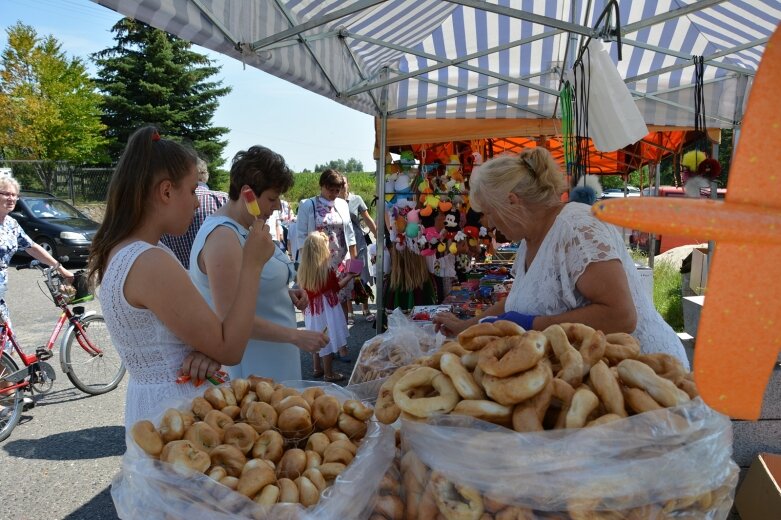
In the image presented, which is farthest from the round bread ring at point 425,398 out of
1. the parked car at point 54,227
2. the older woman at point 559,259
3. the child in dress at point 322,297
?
the parked car at point 54,227

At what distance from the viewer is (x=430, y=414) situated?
101 centimetres

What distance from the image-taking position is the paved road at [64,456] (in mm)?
3043

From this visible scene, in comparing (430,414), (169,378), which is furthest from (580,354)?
(169,378)

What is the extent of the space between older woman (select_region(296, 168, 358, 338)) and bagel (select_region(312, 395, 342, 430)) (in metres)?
4.26

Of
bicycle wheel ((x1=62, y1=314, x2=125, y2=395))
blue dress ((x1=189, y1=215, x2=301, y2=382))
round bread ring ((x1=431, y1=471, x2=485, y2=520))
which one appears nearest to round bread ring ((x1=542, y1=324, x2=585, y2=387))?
round bread ring ((x1=431, y1=471, x2=485, y2=520))

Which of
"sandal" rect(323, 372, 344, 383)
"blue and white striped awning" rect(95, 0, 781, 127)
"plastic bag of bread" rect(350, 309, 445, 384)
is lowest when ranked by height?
"sandal" rect(323, 372, 344, 383)

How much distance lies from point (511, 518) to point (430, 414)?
22 centimetres

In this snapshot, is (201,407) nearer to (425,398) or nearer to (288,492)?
(288,492)

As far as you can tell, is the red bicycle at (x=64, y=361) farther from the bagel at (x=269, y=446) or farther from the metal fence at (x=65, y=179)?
the metal fence at (x=65, y=179)

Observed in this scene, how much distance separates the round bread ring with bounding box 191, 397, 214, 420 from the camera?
1247 millimetres

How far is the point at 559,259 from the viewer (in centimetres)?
179

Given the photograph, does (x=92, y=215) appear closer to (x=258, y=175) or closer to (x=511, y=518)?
(x=258, y=175)

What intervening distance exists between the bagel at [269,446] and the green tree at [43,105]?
2443 cm

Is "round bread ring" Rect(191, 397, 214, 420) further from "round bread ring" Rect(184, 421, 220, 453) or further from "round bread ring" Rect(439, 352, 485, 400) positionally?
"round bread ring" Rect(439, 352, 485, 400)
